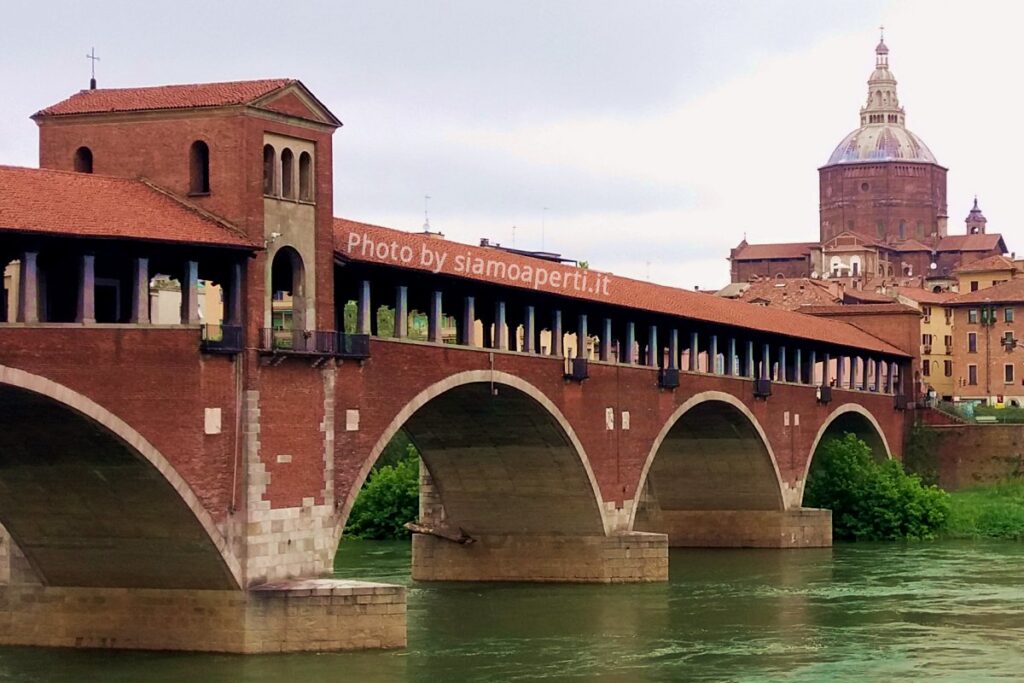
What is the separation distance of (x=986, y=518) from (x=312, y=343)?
44748 mm

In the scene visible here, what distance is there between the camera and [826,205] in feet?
587

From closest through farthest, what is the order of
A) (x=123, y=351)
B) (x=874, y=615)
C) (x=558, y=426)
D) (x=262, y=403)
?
(x=123, y=351) → (x=262, y=403) → (x=874, y=615) → (x=558, y=426)

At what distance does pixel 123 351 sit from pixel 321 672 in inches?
272

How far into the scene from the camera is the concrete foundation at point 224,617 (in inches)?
1523

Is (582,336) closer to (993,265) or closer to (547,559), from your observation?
→ (547,559)

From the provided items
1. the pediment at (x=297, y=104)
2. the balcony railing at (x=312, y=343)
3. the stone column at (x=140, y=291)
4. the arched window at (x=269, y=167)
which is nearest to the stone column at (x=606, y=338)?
Answer: the balcony railing at (x=312, y=343)

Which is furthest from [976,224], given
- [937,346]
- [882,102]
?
[937,346]

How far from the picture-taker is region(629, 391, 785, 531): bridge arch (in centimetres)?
7031

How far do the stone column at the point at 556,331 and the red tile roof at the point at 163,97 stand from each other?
15984mm

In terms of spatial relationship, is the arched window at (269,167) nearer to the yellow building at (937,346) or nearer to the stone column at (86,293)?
the stone column at (86,293)

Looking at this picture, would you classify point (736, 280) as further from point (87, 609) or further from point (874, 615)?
point (87, 609)

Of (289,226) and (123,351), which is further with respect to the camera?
(289,226)

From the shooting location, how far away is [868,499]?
76.9 meters

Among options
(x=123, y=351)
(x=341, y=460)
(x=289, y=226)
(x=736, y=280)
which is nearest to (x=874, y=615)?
(x=341, y=460)
